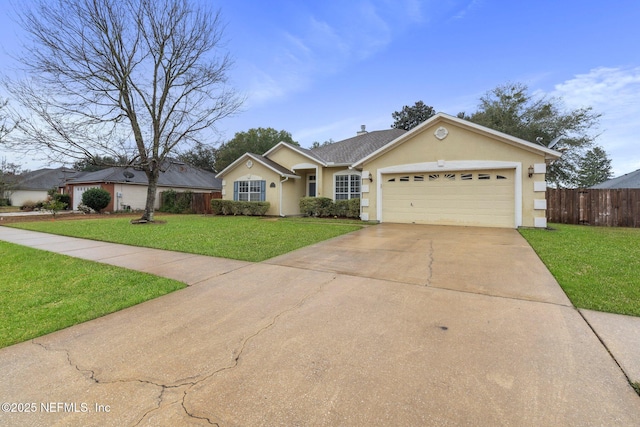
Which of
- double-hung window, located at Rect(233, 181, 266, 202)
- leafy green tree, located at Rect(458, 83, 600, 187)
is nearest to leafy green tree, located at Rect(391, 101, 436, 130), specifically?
leafy green tree, located at Rect(458, 83, 600, 187)

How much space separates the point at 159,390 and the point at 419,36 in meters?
15.1

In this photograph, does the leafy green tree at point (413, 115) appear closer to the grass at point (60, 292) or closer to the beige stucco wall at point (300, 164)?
the beige stucco wall at point (300, 164)

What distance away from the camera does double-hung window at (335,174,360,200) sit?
15820 millimetres

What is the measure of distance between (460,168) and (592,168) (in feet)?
79.1

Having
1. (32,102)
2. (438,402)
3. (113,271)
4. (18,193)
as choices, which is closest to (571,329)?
(438,402)

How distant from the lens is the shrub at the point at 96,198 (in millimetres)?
19719

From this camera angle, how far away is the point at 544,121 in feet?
71.3

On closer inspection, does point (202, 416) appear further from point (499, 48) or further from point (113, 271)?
point (499, 48)

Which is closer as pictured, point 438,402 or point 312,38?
point 438,402

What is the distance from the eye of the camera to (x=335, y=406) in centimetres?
186

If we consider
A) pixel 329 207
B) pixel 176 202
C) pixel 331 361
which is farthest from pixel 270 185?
pixel 331 361

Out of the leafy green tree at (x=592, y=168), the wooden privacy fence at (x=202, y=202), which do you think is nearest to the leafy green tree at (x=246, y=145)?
the wooden privacy fence at (x=202, y=202)

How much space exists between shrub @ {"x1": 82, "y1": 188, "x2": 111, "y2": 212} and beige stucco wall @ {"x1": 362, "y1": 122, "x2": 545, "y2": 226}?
1851 centimetres

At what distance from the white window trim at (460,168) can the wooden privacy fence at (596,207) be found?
4.03m
